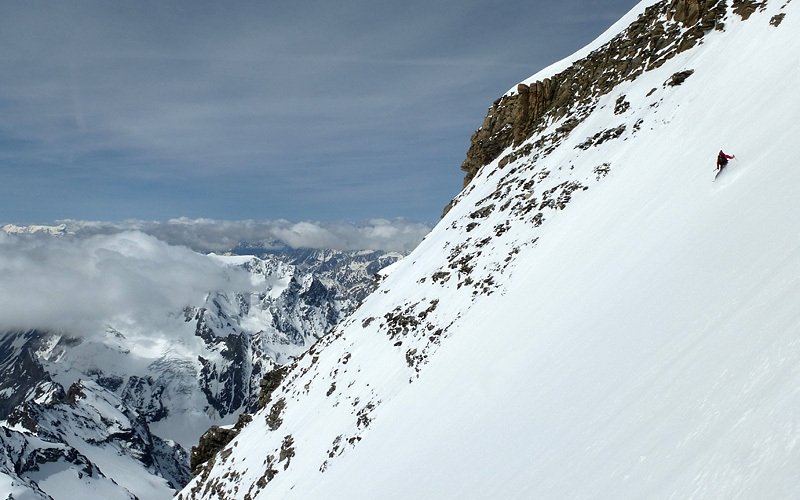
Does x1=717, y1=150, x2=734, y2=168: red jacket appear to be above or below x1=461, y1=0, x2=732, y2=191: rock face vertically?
below

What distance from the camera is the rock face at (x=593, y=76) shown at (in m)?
31.8

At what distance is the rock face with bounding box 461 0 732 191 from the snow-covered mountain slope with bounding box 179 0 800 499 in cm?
26

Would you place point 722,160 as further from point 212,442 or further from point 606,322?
point 212,442

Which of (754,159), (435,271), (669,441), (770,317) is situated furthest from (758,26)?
(669,441)

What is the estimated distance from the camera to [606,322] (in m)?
11.4

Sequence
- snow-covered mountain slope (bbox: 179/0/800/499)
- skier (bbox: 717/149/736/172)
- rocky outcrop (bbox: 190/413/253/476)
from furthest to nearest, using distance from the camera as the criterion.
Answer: rocky outcrop (bbox: 190/413/253/476)
skier (bbox: 717/149/736/172)
snow-covered mountain slope (bbox: 179/0/800/499)

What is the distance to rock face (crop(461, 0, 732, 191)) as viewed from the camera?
31.8m

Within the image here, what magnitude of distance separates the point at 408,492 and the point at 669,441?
8.38 metres

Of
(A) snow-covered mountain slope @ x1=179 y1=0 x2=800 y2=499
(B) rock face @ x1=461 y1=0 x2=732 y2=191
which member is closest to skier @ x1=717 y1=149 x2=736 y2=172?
(A) snow-covered mountain slope @ x1=179 y1=0 x2=800 y2=499

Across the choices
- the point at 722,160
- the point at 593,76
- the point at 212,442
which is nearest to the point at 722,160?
the point at 722,160

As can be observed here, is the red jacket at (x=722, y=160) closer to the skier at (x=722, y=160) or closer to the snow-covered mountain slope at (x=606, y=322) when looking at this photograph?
the skier at (x=722, y=160)

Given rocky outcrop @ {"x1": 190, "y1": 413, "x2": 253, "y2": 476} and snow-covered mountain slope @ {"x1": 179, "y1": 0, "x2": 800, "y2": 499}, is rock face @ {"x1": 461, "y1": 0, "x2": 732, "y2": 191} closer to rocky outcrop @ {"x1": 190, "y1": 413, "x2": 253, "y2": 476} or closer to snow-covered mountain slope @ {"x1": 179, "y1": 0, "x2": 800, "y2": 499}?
snow-covered mountain slope @ {"x1": 179, "y1": 0, "x2": 800, "y2": 499}

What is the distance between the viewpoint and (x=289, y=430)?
102ft

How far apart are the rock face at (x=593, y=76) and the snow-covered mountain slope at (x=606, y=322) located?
26 cm
